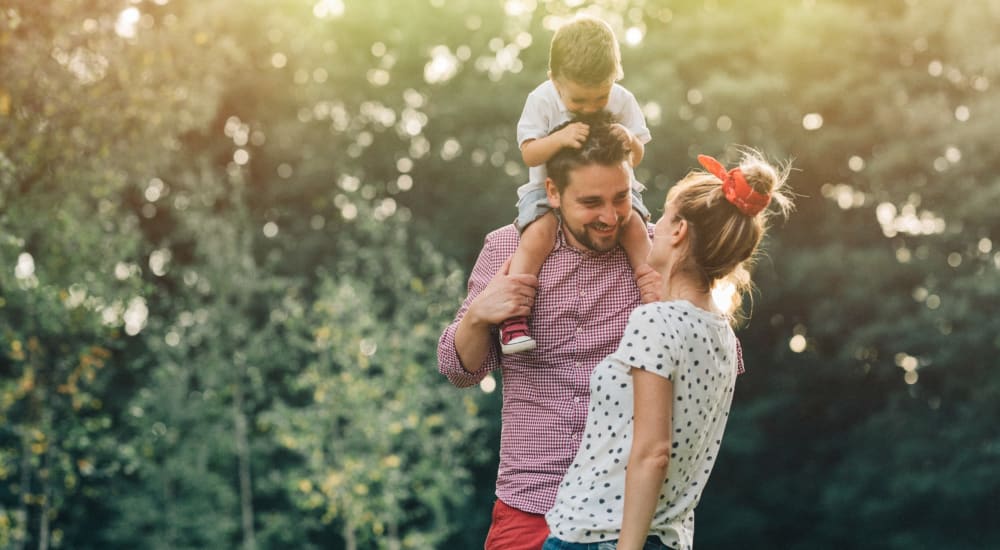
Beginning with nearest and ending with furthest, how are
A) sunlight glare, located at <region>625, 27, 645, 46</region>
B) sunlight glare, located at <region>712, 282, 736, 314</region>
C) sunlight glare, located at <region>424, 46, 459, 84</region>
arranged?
sunlight glare, located at <region>712, 282, 736, 314</region> → sunlight glare, located at <region>625, 27, 645, 46</region> → sunlight glare, located at <region>424, 46, 459, 84</region>

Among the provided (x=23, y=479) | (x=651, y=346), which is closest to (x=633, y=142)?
(x=651, y=346)

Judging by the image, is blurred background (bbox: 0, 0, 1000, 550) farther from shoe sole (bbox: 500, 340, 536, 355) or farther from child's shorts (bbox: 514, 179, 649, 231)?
shoe sole (bbox: 500, 340, 536, 355)

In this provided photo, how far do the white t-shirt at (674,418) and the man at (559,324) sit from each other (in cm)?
32

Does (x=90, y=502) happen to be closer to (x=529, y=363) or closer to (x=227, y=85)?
(x=227, y=85)

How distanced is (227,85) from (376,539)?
706 centimetres

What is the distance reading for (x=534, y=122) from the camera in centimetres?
340

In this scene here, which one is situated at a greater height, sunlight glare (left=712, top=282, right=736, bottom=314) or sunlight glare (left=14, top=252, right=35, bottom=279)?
sunlight glare (left=14, top=252, right=35, bottom=279)

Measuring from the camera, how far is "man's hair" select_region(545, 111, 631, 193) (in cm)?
304

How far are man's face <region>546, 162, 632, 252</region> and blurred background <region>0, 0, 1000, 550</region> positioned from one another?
11088 millimetres

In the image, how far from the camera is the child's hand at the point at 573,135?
10.1ft

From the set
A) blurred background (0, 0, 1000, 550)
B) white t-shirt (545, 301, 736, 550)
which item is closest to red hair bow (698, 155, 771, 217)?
white t-shirt (545, 301, 736, 550)

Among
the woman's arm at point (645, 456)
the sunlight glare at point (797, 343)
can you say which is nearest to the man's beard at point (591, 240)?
the woman's arm at point (645, 456)

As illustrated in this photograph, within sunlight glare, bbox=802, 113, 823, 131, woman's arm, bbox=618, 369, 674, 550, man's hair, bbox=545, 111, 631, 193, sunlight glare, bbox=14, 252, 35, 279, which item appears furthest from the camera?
sunlight glare, bbox=802, 113, 823, 131

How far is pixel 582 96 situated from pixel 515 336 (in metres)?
0.64
